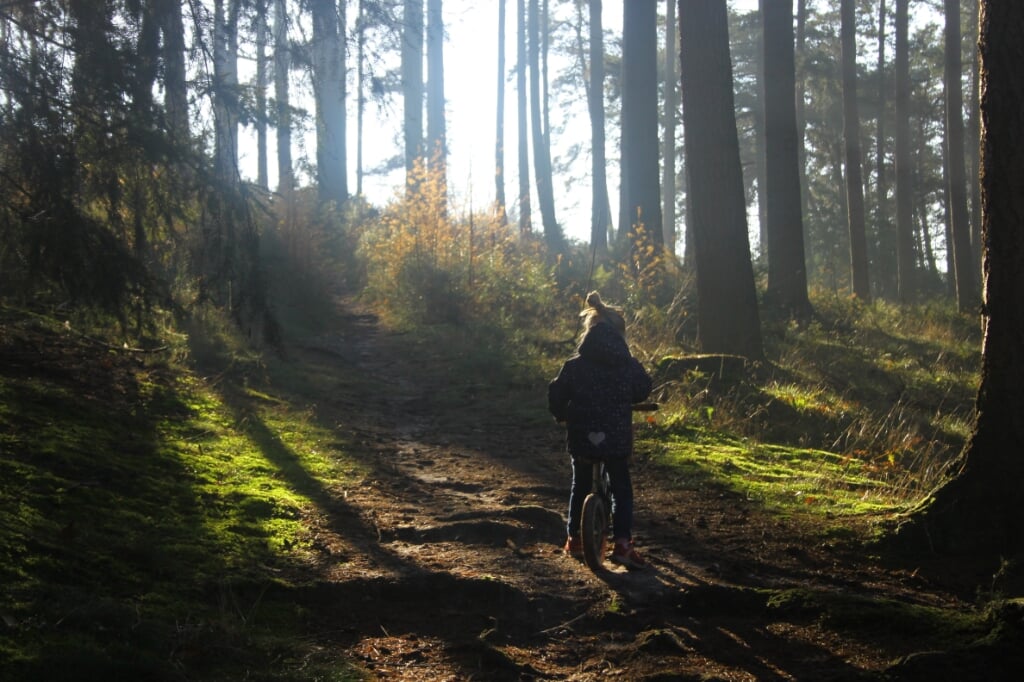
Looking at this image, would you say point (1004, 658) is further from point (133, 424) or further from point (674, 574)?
point (133, 424)

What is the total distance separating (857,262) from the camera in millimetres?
24734

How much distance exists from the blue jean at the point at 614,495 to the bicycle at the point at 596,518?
2.0 inches

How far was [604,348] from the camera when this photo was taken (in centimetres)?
598

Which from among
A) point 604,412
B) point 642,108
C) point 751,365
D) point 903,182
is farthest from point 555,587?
point 903,182

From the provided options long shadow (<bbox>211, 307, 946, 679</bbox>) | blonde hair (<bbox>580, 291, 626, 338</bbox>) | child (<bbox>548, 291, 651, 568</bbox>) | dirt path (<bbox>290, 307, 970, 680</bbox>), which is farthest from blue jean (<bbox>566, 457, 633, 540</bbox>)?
blonde hair (<bbox>580, 291, 626, 338</bbox>)

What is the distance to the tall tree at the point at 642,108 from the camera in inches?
782

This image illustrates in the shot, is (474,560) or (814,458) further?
(814,458)

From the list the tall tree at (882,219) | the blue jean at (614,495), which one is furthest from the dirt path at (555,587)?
the tall tree at (882,219)

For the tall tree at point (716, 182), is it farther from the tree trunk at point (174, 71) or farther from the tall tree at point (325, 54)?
the tree trunk at point (174, 71)

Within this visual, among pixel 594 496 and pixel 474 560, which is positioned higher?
pixel 594 496

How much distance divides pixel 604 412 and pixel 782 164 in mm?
13160

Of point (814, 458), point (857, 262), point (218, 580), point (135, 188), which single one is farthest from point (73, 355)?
point (857, 262)

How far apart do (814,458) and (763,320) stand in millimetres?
7750

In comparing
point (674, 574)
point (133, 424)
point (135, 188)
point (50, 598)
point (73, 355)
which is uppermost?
point (135, 188)
